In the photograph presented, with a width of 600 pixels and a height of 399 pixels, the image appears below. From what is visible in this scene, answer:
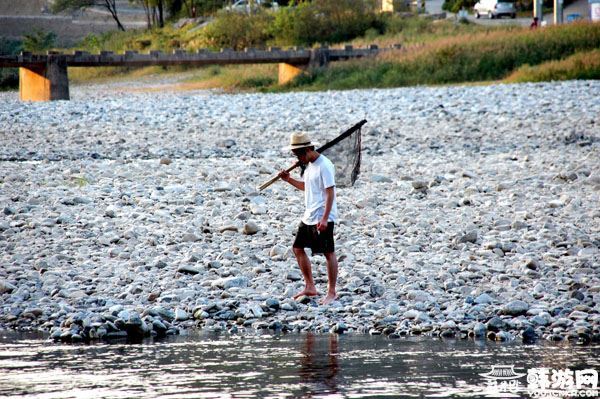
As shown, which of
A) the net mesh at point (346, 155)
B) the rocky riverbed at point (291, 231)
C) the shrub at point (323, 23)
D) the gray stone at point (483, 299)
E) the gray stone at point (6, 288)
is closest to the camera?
the rocky riverbed at point (291, 231)

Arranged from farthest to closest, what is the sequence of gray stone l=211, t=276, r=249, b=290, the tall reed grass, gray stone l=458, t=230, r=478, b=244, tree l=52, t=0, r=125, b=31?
1. tree l=52, t=0, r=125, b=31
2. the tall reed grass
3. gray stone l=458, t=230, r=478, b=244
4. gray stone l=211, t=276, r=249, b=290

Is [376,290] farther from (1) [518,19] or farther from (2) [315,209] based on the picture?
(1) [518,19]

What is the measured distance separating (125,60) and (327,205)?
28.6 meters

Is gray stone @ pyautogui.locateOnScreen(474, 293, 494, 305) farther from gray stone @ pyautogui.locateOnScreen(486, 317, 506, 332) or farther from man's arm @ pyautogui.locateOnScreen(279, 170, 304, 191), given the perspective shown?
man's arm @ pyautogui.locateOnScreen(279, 170, 304, 191)

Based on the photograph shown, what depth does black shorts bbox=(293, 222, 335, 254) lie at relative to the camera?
914 centimetres

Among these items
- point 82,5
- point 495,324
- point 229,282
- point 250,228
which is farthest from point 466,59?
point 82,5

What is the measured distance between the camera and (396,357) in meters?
7.69

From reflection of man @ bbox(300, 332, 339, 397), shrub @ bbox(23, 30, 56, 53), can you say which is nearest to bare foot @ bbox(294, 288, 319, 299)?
reflection of man @ bbox(300, 332, 339, 397)

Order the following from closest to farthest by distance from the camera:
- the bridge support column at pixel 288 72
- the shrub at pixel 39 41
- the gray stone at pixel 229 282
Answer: the gray stone at pixel 229 282, the bridge support column at pixel 288 72, the shrub at pixel 39 41

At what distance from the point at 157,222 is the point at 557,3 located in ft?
117

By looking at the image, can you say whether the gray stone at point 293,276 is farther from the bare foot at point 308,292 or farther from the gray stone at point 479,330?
the gray stone at point 479,330

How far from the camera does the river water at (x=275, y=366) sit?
6859 millimetres

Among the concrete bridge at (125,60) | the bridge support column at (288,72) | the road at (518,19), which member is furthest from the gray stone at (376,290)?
the road at (518,19)

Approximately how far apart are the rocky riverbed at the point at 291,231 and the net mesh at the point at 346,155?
2.72 feet
